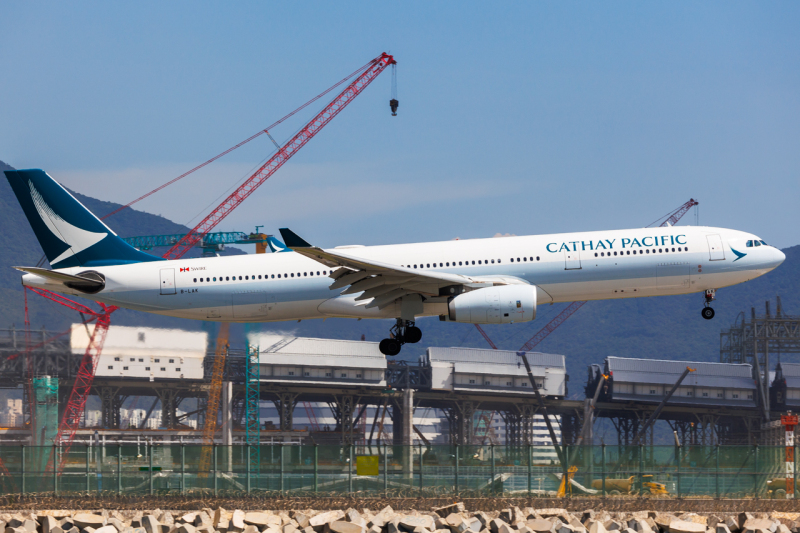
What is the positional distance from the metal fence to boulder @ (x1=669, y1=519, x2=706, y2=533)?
3.32m

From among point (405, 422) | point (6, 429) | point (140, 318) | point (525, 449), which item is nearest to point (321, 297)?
point (525, 449)

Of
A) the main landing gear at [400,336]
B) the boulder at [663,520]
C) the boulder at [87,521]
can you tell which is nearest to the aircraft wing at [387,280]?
the main landing gear at [400,336]

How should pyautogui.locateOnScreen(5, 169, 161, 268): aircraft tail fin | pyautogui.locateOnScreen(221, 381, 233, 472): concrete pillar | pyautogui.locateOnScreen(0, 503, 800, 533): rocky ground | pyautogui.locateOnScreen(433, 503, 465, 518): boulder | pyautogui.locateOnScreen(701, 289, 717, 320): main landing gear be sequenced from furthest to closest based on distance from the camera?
pyautogui.locateOnScreen(221, 381, 233, 472): concrete pillar, pyautogui.locateOnScreen(5, 169, 161, 268): aircraft tail fin, pyautogui.locateOnScreen(701, 289, 717, 320): main landing gear, pyautogui.locateOnScreen(433, 503, 465, 518): boulder, pyautogui.locateOnScreen(0, 503, 800, 533): rocky ground

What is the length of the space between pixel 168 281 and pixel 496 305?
14726 mm

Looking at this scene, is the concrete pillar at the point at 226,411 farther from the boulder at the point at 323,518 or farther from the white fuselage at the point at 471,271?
the boulder at the point at 323,518

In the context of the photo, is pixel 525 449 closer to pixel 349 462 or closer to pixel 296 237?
pixel 349 462

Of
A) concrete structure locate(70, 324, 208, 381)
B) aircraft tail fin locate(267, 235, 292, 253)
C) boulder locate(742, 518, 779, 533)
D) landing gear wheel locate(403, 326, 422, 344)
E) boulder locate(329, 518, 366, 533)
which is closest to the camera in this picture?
boulder locate(329, 518, 366, 533)

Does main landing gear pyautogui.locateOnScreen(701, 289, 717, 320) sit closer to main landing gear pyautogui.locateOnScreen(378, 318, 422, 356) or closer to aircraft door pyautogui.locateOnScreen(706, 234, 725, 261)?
aircraft door pyautogui.locateOnScreen(706, 234, 725, 261)

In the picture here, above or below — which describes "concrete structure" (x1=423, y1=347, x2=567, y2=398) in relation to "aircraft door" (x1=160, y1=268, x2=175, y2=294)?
below

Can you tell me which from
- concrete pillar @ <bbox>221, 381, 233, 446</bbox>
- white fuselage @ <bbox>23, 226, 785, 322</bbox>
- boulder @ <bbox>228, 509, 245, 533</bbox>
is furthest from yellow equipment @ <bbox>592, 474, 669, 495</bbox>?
concrete pillar @ <bbox>221, 381, 233, 446</bbox>

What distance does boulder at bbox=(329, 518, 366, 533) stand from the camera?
93.7 feet

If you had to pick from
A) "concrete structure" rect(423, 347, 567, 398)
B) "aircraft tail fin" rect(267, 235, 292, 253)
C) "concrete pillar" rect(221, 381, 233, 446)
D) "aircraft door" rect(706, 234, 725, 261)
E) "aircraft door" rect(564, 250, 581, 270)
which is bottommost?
"concrete pillar" rect(221, 381, 233, 446)

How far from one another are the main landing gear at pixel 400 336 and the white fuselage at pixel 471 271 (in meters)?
0.66

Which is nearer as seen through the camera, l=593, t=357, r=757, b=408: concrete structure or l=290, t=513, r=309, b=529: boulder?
l=290, t=513, r=309, b=529: boulder
